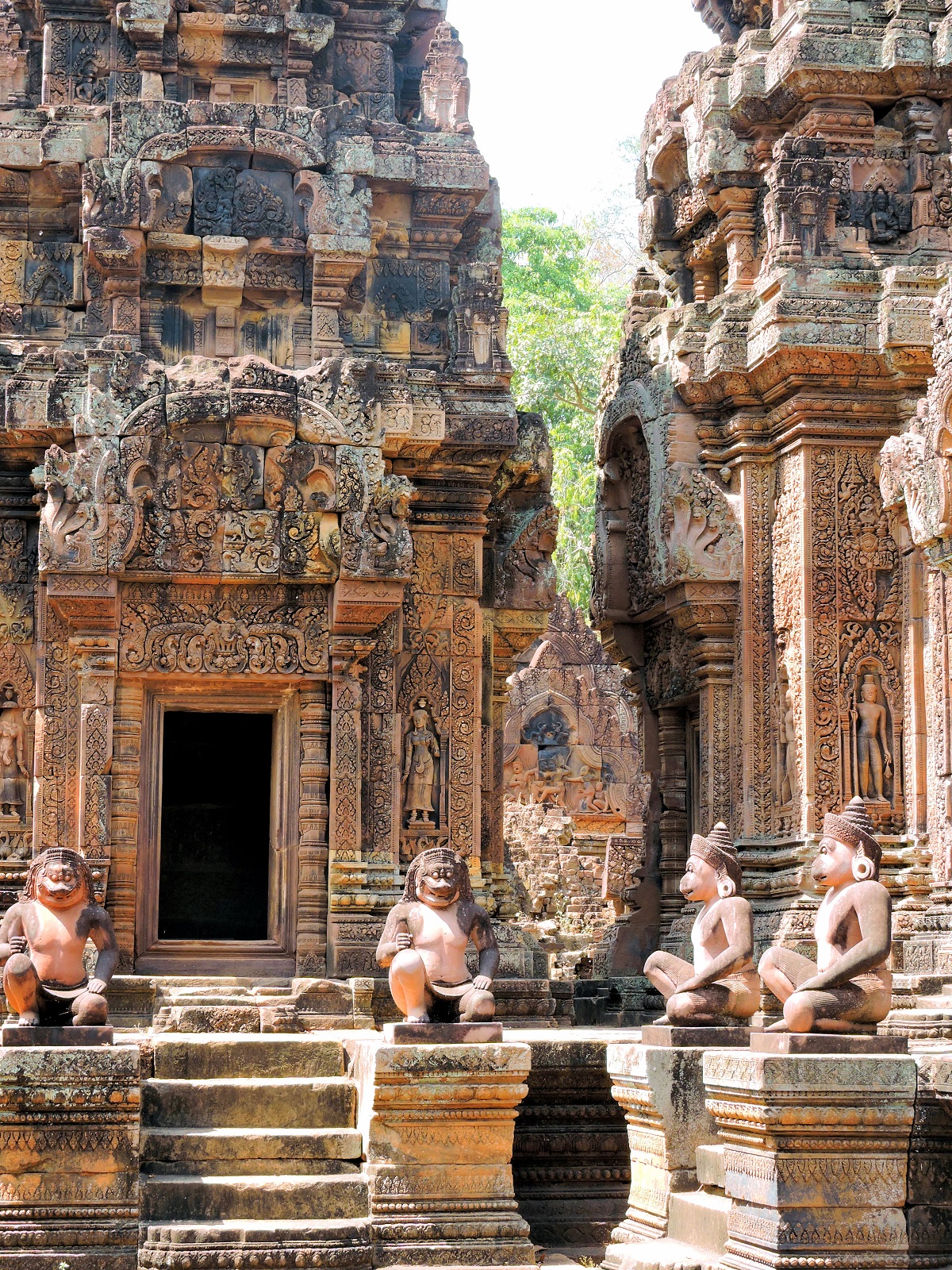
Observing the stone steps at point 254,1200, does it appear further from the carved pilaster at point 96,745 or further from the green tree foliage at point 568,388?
the green tree foliage at point 568,388

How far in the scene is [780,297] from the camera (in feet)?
47.6

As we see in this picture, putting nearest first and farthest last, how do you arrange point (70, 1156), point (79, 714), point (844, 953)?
point (844, 953) → point (70, 1156) → point (79, 714)

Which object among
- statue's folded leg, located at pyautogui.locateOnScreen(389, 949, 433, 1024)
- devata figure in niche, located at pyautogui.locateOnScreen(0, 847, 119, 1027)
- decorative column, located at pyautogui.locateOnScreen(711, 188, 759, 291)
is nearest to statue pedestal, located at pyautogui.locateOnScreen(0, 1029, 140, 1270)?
devata figure in niche, located at pyautogui.locateOnScreen(0, 847, 119, 1027)

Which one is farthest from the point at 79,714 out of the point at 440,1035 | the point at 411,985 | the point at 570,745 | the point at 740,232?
the point at 570,745

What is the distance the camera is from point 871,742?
47.2 ft

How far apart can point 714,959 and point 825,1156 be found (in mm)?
1664

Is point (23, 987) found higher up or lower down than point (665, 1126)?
higher up

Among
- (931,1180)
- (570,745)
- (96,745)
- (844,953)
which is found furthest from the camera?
(570,745)

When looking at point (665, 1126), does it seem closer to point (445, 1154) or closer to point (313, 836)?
point (445, 1154)

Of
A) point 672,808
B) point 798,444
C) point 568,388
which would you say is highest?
point 568,388

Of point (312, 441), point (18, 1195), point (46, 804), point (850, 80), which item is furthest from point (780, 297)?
point (18, 1195)

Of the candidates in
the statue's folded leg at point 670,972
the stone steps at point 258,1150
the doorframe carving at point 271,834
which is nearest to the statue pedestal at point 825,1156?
the statue's folded leg at point 670,972

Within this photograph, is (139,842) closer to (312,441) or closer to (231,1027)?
(231,1027)

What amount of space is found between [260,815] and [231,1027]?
288 centimetres
